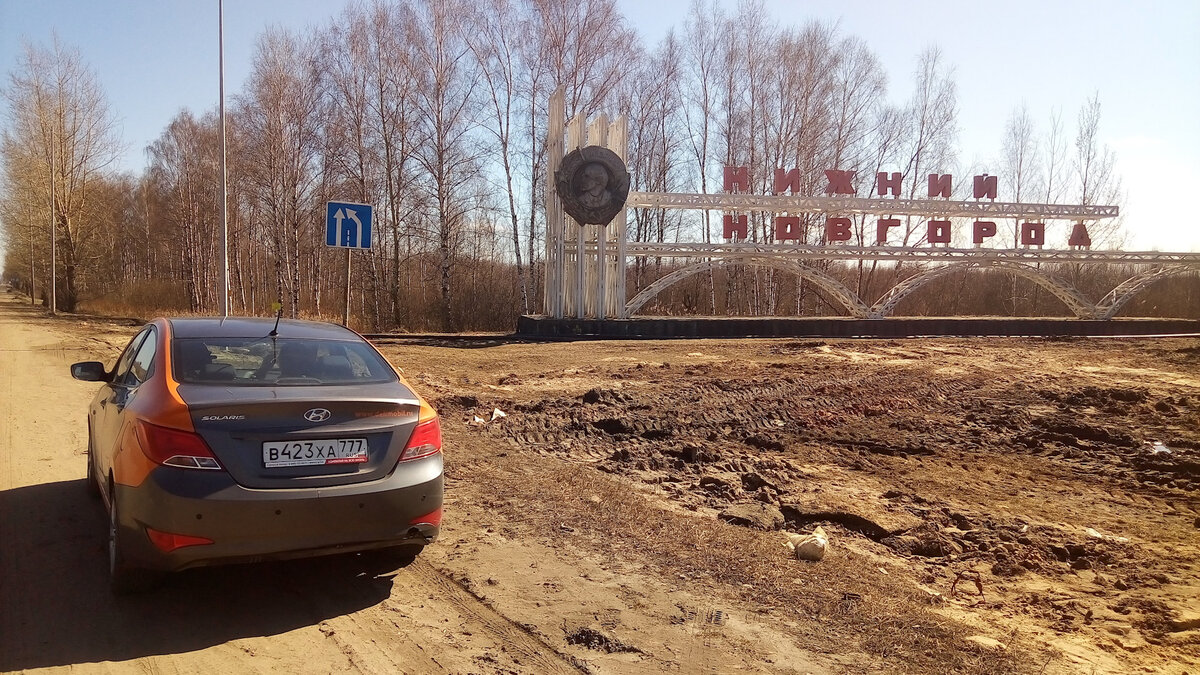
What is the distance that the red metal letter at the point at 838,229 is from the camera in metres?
27.4

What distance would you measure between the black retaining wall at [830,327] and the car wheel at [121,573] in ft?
62.8

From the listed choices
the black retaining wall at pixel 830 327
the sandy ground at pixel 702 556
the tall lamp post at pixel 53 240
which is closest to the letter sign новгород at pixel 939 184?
the black retaining wall at pixel 830 327

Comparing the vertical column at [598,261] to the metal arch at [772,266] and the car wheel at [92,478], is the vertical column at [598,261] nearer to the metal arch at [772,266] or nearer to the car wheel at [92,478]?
the metal arch at [772,266]

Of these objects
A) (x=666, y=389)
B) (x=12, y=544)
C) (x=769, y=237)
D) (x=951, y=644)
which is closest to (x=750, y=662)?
(x=951, y=644)

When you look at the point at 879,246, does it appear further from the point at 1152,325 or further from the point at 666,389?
the point at 666,389

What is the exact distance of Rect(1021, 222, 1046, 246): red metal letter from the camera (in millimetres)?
29328

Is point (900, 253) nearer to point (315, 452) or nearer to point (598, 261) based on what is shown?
point (598, 261)

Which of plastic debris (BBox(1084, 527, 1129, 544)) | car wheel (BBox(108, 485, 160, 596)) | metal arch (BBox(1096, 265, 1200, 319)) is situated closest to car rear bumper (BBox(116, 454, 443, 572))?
car wheel (BBox(108, 485, 160, 596))

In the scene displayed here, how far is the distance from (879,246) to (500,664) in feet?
89.1

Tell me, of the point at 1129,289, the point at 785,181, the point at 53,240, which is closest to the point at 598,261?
the point at 785,181

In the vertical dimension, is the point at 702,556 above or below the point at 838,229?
below

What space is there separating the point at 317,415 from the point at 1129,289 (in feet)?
116

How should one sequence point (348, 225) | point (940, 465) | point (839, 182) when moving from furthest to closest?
point (839, 182)
point (348, 225)
point (940, 465)

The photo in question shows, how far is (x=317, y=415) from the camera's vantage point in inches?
142
